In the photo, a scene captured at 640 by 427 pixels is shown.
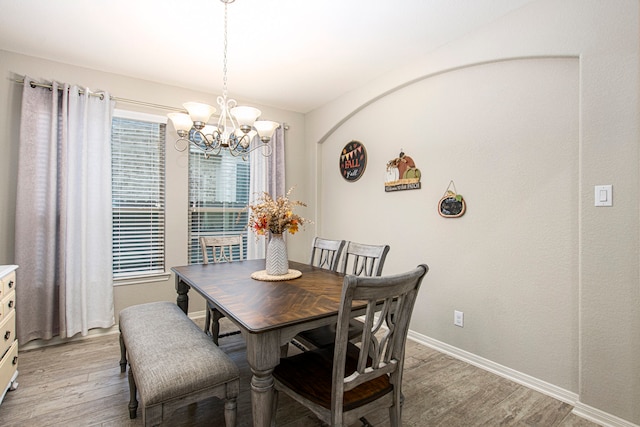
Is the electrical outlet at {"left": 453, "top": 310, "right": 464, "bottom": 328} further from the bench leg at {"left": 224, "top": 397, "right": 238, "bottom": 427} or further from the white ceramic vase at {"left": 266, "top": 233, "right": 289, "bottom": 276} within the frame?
the bench leg at {"left": 224, "top": 397, "right": 238, "bottom": 427}

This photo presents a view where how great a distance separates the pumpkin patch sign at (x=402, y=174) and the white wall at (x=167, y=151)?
4.80 ft

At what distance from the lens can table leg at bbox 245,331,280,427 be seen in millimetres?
1322

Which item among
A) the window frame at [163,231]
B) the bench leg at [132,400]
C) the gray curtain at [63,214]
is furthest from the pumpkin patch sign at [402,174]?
the gray curtain at [63,214]

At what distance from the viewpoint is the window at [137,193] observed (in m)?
3.29

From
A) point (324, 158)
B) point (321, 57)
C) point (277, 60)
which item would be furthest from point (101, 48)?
point (324, 158)

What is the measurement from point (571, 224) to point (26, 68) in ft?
14.9

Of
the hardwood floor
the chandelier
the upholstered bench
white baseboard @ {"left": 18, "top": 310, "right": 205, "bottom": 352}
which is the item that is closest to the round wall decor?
the hardwood floor

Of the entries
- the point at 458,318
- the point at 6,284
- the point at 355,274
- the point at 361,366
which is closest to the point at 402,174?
the point at 355,274

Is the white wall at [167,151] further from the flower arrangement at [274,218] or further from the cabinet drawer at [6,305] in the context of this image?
the flower arrangement at [274,218]

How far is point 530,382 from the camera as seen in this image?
219cm

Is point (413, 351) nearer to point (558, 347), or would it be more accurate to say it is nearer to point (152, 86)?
point (558, 347)

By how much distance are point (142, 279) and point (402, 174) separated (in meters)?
2.96

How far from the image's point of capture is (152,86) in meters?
3.40

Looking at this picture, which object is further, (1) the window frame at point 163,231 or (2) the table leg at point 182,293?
(1) the window frame at point 163,231
